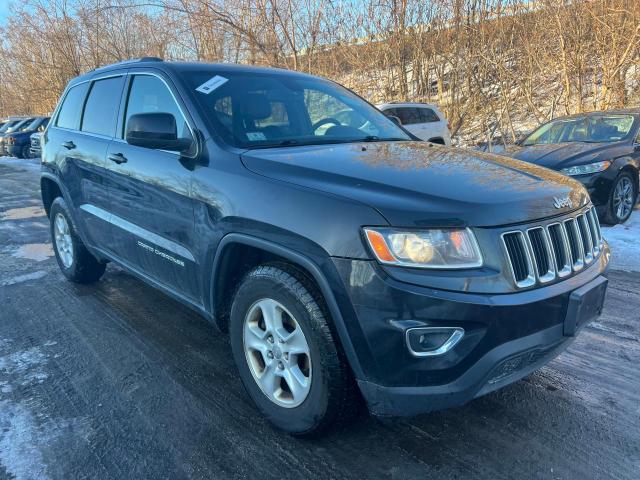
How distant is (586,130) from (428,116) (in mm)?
5157

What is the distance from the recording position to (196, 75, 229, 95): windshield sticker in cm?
320

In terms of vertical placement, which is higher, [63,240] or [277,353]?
[63,240]

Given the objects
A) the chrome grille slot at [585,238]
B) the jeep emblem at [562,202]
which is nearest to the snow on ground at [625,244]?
the chrome grille slot at [585,238]

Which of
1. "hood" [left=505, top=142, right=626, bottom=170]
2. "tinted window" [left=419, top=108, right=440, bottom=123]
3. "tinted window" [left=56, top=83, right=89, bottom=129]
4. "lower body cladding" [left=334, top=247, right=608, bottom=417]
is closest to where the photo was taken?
"lower body cladding" [left=334, top=247, right=608, bottom=417]

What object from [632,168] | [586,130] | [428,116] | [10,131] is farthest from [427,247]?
[10,131]

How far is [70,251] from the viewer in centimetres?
496

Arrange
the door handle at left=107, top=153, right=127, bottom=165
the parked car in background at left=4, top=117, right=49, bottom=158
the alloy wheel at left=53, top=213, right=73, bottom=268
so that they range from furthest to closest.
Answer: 1. the parked car in background at left=4, top=117, right=49, bottom=158
2. the alloy wheel at left=53, top=213, right=73, bottom=268
3. the door handle at left=107, top=153, right=127, bottom=165

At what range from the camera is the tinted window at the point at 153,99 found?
10.3ft

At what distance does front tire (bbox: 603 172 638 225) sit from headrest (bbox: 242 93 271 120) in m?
5.34

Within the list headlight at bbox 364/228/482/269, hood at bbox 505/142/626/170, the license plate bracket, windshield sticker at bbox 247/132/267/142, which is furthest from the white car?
headlight at bbox 364/228/482/269

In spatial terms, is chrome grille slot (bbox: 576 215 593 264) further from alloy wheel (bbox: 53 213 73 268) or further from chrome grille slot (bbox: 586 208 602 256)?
alloy wheel (bbox: 53 213 73 268)

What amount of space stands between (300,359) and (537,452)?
1.19 meters

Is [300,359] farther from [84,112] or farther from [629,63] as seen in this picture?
[629,63]

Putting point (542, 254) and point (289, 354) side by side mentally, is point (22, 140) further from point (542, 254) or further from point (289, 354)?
point (542, 254)
